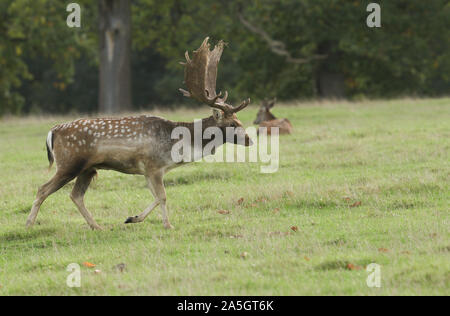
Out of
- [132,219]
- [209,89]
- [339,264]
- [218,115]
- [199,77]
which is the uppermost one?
[199,77]

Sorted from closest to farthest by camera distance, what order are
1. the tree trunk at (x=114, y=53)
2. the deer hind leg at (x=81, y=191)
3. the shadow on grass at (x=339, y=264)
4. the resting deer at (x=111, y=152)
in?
the shadow on grass at (x=339, y=264) → the resting deer at (x=111, y=152) → the deer hind leg at (x=81, y=191) → the tree trunk at (x=114, y=53)

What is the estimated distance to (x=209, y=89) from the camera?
10.5 meters

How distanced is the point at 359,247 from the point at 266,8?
1020 inches

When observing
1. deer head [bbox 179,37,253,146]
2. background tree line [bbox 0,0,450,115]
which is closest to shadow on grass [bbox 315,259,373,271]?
deer head [bbox 179,37,253,146]

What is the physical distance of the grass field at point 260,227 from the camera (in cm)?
700

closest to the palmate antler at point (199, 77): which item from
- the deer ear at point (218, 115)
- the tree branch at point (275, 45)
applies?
the deer ear at point (218, 115)

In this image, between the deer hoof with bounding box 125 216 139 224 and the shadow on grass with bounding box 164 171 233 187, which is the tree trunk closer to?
the shadow on grass with bounding box 164 171 233 187

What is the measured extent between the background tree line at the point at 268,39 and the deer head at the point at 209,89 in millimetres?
18259

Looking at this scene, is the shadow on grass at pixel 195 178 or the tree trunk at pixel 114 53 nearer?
the shadow on grass at pixel 195 178

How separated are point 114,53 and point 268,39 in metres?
8.21

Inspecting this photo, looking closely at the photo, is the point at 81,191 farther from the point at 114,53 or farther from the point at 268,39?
the point at 268,39

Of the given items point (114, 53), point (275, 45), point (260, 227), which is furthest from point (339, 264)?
point (275, 45)

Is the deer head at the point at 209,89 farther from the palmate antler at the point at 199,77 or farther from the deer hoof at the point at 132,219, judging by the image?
the deer hoof at the point at 132,219

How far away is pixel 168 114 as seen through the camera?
25078mm
